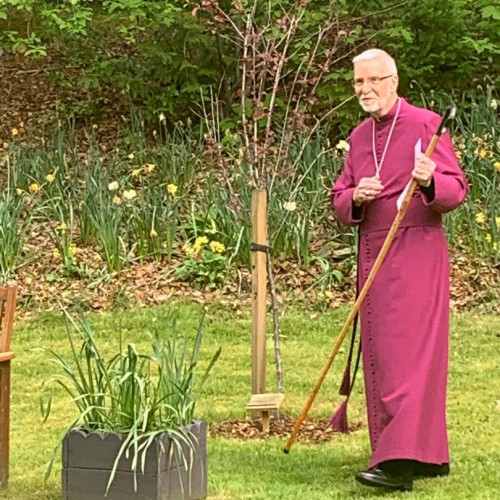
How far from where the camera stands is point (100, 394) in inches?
198

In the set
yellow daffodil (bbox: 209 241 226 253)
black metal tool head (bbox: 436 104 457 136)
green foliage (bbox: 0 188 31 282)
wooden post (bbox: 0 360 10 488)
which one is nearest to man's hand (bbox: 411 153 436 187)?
black metal tool head (bbox: 436 104 457 136)

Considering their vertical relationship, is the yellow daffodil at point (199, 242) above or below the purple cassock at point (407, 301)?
above

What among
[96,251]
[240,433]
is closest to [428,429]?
[240,433]

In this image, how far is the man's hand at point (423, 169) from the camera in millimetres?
5098

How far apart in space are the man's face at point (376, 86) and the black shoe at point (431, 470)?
1.63 meters

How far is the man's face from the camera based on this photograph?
5359 mm

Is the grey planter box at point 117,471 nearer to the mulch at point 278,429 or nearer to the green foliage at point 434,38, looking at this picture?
the mulch at point 278,429

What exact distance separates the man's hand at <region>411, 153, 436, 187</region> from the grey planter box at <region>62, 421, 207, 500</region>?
144 centimetres

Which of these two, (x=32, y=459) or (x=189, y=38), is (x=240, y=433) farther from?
(x=189, y=38)

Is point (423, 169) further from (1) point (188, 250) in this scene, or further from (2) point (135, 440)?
(1) point (188, 250)

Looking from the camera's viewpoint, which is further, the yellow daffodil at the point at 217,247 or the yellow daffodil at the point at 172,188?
the yellow daffodil at the point at 172,188

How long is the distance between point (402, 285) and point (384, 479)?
0.85 meters

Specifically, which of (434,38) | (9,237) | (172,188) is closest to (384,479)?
(172,188)

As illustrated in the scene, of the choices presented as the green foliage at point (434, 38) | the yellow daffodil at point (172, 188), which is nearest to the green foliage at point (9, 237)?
the yellow daffodil at point (172, 188)
